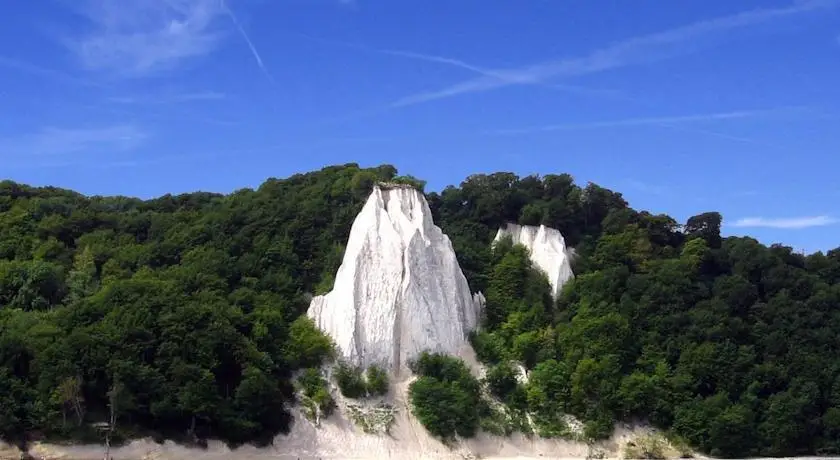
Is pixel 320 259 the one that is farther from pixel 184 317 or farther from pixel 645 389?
pixel 645 389

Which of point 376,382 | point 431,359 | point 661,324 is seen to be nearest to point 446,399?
point 431,359

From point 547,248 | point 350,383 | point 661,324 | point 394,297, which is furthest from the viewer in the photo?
point 547,248

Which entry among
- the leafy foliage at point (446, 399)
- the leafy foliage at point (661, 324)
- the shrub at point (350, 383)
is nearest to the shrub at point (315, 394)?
the shrub at point (350, 383)

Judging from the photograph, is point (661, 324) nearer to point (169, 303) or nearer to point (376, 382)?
point (376, 382)

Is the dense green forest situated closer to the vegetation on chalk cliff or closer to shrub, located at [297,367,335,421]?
shrub, located at [297,367,335,421]

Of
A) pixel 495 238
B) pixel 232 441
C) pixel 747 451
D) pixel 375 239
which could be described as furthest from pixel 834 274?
pixel 232 441
